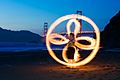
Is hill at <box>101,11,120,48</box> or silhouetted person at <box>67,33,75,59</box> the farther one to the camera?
hill at <box>101,11,120,48</box>

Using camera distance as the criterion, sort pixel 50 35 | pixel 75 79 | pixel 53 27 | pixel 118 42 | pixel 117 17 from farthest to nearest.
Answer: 1. pixel 117 17
2. pixel 118 42
3. pixel 50 35
4. pixel 53 27
5. pixel 75 79

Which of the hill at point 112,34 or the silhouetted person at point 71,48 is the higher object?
the hill at point 112,34

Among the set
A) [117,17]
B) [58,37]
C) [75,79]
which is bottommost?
[75,79]

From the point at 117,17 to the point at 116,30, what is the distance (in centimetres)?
1082

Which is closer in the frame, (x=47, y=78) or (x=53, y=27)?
(x=47, y=78)

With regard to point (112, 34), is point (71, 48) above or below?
below

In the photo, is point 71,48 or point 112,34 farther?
point 112,34

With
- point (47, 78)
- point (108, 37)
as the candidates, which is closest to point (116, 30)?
point (108, 37)

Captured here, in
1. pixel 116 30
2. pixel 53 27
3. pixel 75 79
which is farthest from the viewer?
pixel 116 30

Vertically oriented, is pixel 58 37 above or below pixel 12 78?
above

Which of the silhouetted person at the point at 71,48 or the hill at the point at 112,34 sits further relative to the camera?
the hill at the point at 112,34

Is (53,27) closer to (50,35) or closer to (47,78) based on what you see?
(50,35)

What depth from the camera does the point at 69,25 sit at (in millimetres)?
31922

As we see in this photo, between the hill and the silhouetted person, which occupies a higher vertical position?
the hill
